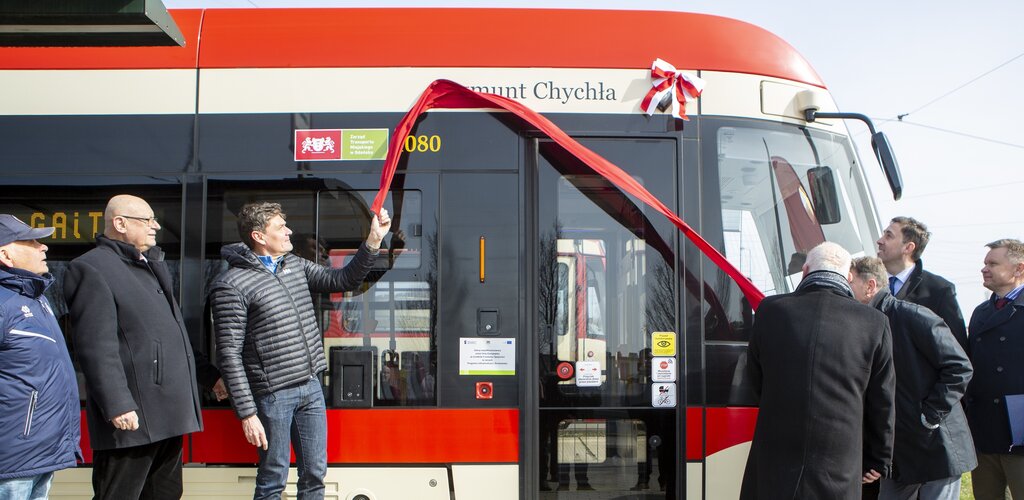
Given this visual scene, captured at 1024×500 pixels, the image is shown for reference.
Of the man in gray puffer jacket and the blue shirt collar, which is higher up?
the blue shirt collar

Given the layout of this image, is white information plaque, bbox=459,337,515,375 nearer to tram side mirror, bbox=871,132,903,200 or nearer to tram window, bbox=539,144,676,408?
tram window, bbox=539,144,676,408

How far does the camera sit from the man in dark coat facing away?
3281mm

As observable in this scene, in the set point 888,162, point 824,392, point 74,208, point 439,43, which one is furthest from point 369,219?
point 888,162

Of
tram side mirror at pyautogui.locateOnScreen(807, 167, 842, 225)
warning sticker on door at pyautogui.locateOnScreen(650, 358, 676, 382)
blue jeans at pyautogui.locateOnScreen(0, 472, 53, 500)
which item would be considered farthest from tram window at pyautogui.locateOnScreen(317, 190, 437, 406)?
tram side mirror at pyautogui.locateOnScreen(807, 167, 842, 225)

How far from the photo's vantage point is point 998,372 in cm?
418

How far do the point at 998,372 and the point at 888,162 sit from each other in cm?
126

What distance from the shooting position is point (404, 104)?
14.2ft

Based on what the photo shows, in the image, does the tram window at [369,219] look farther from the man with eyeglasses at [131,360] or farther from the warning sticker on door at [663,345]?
the warning sticker on door at [663,345]

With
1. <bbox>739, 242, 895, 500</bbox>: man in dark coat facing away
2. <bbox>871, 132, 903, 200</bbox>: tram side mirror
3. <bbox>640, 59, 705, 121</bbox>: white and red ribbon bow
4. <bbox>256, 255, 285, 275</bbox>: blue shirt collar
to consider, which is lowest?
<bbox>739, 242, 895, 500</bbox>: man in dark coat facing away

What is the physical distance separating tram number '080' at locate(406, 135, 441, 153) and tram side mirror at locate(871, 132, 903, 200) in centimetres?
246

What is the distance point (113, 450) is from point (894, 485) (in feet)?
12.4

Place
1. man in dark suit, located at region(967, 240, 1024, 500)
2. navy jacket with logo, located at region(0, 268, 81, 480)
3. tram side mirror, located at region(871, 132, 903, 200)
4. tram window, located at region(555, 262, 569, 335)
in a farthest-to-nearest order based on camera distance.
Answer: tram side mirror, located at region(871, 132, 903, 200), tram window, located at region(555, 262, 569, 335), man in dark suit, located at region(967, 240, 1024, 500), navy jacket with logo, located at region(0, 268, 81, 480)

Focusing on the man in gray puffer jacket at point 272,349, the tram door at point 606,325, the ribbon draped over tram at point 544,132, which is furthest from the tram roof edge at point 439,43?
the man in gray puffer jacket at point 272,349

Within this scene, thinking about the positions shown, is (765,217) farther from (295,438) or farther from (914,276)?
(295,438)
